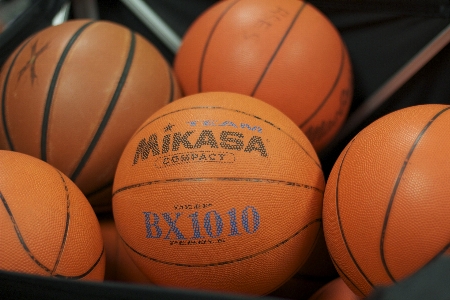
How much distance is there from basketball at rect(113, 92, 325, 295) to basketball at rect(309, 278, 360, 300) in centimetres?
15

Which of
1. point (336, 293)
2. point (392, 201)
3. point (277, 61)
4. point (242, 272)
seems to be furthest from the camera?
point (277, 61)

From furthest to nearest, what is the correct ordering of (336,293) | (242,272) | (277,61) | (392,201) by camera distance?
(277,61) → (336,293) → (242,272) → (392,201)

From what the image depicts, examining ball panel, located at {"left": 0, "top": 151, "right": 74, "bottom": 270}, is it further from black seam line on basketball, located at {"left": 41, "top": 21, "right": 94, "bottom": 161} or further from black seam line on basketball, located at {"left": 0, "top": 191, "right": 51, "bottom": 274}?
black seam line on basketball, located at {"left": 41, "top": 21, "right": 94, "bottom": 161}

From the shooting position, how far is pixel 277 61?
3.58 feet

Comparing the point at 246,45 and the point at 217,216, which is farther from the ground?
the point at 246,45

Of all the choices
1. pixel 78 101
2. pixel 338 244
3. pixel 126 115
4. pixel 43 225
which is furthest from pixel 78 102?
pixel 338 244

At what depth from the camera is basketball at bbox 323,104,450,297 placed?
70cm

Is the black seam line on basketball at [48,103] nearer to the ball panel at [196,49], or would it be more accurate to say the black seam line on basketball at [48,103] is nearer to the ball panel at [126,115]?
the ball panel at [126,115]

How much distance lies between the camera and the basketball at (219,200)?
0.79 meters

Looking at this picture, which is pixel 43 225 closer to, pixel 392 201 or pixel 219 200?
pixel 219 200

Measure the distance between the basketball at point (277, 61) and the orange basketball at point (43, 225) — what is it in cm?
45

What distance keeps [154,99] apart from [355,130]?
58 cm

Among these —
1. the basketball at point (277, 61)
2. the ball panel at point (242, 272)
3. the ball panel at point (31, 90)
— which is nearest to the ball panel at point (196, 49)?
the basketball at point (277, 61)

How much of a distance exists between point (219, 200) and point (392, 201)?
0.27 metres
